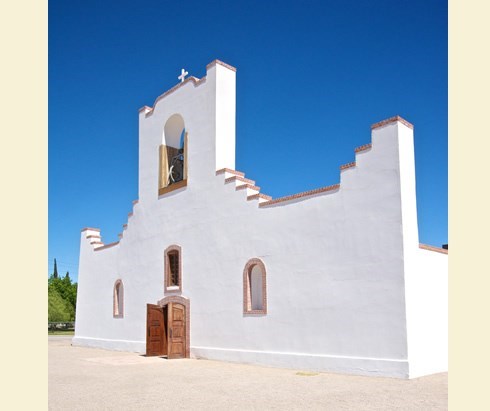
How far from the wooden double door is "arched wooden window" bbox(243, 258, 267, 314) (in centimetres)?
281

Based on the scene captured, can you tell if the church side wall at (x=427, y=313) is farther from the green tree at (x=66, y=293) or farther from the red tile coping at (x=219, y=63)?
the green tree at (x=66, y=293)

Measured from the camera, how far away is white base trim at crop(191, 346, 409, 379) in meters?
11.2

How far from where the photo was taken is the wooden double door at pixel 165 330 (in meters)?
16.4

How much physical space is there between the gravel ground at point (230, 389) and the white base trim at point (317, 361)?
262mm

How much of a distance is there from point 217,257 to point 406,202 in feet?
21.2

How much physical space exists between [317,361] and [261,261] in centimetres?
321

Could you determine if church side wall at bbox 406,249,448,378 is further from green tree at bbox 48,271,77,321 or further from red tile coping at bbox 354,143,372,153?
green tree at bbox 48,271,77,321

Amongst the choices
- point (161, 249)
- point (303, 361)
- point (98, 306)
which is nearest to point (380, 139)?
point (303, 361)

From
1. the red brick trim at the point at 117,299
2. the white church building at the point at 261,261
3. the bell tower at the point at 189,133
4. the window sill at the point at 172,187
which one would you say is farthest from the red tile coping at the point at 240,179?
the red brick trim at the point at 117,299

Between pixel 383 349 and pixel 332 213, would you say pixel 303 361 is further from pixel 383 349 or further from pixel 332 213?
pixel 332 213

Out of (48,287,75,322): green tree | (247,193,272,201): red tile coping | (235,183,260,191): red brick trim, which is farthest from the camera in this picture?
(48,287,75,322): green tree

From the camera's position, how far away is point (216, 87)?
16.8 m

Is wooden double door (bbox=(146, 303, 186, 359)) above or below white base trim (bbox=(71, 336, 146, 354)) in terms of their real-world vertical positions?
above

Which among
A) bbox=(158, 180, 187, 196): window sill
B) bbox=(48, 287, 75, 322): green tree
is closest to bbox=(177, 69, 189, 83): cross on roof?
bbox=(158, 180, 187, 196): window sill
